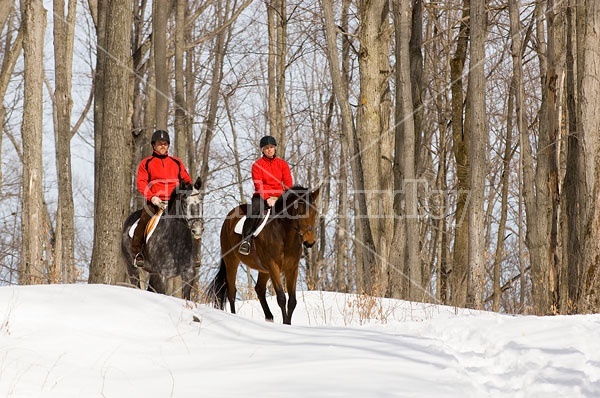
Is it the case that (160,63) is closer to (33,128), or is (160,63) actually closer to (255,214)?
(33,128)

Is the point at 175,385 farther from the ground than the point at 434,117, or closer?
closer

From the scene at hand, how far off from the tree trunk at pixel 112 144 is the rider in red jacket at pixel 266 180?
227 centimetres

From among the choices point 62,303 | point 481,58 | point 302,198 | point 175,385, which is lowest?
point 175,385

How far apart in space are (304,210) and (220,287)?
114 inches

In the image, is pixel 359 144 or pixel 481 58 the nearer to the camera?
pixel 481 58

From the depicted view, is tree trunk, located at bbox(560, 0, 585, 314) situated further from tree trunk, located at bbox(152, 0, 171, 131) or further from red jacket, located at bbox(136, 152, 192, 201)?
tree trunk, located at bbox(152, 0, 171, 131)

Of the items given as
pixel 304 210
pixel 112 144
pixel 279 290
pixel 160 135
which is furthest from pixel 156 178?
pixel 279 290

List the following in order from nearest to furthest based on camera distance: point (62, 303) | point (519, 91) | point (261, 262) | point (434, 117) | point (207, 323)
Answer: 1. point (62, 303)
2. point (207, 323)
3. point (261, 262)
4. point (519, 91)
5. point (434, 117)

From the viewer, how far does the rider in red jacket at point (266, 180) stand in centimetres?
1148

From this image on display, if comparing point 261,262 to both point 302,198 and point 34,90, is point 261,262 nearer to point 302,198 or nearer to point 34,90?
point 302,198

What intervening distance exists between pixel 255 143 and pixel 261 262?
22.2 m

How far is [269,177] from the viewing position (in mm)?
11500

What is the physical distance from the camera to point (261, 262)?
11.4 m

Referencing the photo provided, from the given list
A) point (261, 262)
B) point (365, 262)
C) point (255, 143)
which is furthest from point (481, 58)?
point (255, 143)
